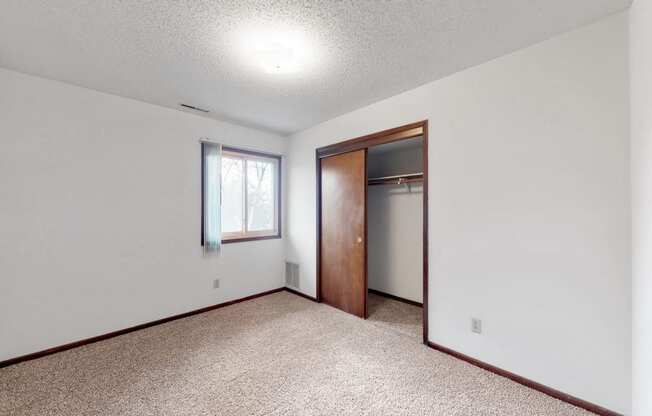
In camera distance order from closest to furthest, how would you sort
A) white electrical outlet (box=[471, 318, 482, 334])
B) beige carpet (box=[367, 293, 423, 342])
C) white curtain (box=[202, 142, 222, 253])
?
white electrical outlet (box=[471, 318, 482, 334]) < beige carpet (box=[367, 293, 423, 342]) < white curtain (box=[202, 142, 222, 253])

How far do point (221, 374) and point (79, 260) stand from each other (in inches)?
71.9

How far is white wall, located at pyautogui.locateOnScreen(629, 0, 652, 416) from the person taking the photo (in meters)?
1.24

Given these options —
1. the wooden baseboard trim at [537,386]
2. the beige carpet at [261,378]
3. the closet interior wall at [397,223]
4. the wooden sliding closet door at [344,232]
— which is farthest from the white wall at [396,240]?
the wooden baseboard trim at [537,386]

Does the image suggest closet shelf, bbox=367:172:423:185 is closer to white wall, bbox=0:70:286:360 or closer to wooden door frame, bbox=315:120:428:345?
wooden door frame, bbox=315:120:428:345

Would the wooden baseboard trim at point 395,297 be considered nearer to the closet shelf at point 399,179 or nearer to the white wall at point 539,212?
the white wall at point 539,212

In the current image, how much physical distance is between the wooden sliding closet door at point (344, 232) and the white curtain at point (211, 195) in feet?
4.52

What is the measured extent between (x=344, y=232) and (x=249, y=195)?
1.57m

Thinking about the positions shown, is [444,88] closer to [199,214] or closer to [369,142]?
[369,142]

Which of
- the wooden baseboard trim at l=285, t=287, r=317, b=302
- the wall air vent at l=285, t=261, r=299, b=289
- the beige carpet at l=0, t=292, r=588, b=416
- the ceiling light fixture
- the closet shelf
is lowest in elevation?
the beige carpet at l=0, t=292, r=588, b=416

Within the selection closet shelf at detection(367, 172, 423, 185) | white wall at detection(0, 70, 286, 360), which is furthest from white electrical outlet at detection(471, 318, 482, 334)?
white wall at detection(0, 70, 286, 360)

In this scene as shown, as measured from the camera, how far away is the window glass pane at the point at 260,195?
3.94m

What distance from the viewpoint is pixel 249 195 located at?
393 centimetres

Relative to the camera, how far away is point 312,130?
3852 millimetres

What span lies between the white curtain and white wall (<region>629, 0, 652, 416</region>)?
362 cm
